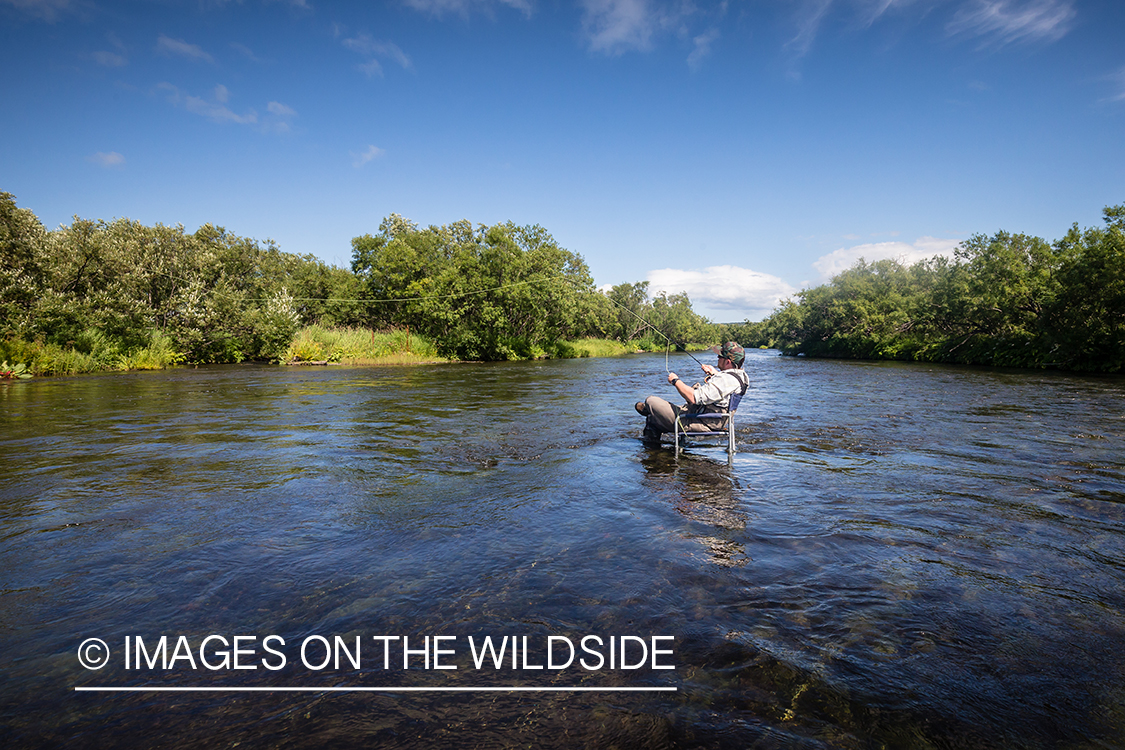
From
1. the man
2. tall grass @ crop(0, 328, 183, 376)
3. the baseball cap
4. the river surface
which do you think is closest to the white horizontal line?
the river surface

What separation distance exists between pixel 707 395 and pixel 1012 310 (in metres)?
41.5

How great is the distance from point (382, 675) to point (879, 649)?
2895 mm

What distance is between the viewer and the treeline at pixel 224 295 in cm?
2598

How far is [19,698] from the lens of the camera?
281 cm

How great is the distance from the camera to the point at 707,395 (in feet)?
26.9

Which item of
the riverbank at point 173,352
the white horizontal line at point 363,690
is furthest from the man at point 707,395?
the riverbank at point 173,352

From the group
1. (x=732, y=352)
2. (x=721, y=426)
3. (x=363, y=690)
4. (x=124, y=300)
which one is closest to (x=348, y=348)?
(x=124, y=300)

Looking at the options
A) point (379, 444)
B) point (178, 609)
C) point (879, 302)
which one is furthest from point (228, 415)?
point (879, 302)

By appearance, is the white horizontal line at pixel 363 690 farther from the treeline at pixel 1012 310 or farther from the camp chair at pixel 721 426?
the treeline at pixel 1012 310

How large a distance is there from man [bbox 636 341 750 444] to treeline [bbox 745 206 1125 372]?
1244 inches

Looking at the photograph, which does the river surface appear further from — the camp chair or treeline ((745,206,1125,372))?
treeline ((745,206,1125,372))

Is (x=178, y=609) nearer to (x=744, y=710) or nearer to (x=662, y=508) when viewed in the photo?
(x=744, y=710)

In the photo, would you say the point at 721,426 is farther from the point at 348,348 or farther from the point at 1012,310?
the point at 1012,310

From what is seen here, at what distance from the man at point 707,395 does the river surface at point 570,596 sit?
55 cm
